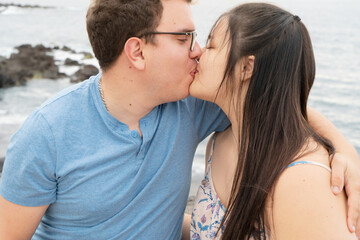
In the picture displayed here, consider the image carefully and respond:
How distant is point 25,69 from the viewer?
51.3ft

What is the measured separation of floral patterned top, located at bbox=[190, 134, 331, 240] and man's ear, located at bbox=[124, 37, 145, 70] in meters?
0.85

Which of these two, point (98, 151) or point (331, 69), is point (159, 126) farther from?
point (331, 69)

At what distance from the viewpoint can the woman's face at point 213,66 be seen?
252cm

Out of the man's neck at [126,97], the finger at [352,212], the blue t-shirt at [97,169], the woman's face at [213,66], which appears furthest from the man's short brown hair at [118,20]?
the finger at [352,212]

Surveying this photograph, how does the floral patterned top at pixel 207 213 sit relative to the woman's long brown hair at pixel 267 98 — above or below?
below

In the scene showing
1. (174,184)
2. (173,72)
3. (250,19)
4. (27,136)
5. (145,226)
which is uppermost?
(250,19)

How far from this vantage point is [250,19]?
2.41m

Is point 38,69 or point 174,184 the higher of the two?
point 174,184

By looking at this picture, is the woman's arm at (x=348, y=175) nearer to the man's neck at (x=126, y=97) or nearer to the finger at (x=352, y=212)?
the finger at (x=352, y=212)

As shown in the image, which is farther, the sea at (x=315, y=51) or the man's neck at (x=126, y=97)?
the sea at (x=315, y=51)

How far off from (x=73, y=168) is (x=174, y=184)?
2.21 feet

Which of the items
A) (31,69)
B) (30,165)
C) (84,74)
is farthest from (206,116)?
(31,69)

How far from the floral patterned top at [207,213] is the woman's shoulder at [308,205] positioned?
50cm

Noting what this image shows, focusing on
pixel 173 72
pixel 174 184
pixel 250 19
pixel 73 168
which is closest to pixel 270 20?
pixel 250 19
